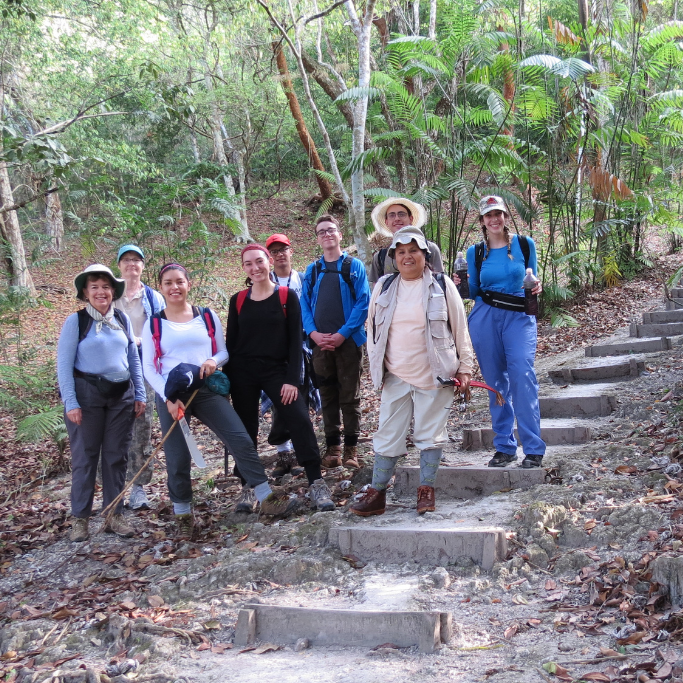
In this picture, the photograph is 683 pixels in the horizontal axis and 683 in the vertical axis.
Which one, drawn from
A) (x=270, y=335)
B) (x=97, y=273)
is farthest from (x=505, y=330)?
→ (x=97, y=273)

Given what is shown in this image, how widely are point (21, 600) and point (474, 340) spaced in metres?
3.60

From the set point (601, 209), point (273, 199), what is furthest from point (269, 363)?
point (273, 199)

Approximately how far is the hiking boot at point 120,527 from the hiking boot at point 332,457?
1681mm

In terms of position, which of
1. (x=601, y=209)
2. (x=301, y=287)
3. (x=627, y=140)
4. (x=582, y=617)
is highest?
(x=627, y=140)

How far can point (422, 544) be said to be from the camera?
13.5 feet

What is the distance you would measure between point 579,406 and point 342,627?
4.15 m

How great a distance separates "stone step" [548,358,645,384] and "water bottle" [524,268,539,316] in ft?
10.6

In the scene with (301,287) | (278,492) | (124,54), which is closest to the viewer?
(278,492)

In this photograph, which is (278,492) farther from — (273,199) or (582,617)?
(273,199)

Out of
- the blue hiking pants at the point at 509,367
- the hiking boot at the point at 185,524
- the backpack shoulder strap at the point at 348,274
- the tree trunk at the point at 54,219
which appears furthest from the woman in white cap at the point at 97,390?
the tree trunk at the point at 54,219

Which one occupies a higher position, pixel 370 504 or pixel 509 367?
pixel 509 367

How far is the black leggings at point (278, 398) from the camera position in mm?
5125

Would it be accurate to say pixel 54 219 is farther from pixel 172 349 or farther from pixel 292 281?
pixel 172 349

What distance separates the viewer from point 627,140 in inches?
476
